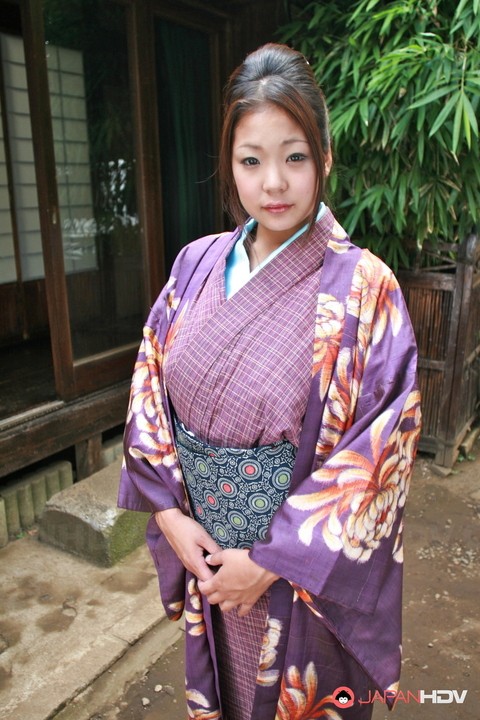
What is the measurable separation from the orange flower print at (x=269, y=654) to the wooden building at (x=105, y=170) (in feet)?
7.59

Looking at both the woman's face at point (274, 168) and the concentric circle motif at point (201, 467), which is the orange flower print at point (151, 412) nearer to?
the concentric circle motif at point (201, 467)

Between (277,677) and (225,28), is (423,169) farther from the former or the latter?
(277,677)

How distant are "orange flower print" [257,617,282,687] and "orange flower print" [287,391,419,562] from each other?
315 mm

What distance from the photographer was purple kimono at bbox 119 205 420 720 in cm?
131

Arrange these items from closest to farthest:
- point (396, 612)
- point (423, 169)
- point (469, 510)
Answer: point (396, 612)
point (423, 169)
point (469, 510)

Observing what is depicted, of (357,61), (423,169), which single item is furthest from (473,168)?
(357,61)

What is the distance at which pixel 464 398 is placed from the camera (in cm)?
460

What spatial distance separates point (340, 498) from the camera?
1.31 metres

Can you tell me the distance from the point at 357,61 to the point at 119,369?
241 cm

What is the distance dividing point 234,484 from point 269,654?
16.8 inches

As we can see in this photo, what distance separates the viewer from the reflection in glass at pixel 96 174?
3.78 metres

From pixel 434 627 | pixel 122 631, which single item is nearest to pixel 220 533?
pixel 122 631

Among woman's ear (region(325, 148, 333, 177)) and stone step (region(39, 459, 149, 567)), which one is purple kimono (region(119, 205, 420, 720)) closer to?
woman's ear (region(325, 148, 333, 177))

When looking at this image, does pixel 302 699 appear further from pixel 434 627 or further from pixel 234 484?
pixel 434 627
